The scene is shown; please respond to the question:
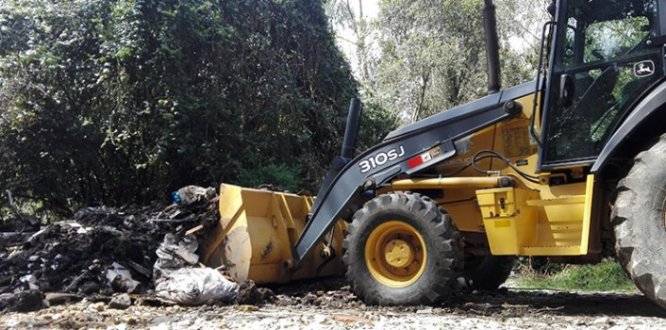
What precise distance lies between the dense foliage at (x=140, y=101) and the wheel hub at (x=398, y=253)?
16.3 ft

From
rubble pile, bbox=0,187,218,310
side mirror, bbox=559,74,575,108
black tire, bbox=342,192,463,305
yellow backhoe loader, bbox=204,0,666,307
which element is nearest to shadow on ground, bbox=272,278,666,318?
black tire, bbox=342,192,463,305

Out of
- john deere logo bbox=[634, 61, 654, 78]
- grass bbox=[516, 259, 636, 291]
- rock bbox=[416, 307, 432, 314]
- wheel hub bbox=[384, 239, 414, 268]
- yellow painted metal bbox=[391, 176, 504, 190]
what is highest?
john deere logo bbox=[634, 61, 654, 78]

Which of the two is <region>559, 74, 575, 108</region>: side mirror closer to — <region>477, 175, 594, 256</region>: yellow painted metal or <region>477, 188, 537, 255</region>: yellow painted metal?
<region>477, 175, 594, 256</region>: yellow painted metal

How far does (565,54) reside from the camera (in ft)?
18.1

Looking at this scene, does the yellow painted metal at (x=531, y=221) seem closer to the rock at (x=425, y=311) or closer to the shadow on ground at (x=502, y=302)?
the shadow on ground at (x=502, y=302)

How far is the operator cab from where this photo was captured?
16.7ft

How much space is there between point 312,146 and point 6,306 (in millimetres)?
7703

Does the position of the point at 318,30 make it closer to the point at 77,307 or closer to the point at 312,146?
the point at 312,146

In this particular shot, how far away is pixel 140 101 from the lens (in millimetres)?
10891

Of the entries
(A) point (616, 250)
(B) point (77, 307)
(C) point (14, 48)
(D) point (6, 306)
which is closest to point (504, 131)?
(A) point (616, 250)

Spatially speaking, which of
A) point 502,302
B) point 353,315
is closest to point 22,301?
point 353,315

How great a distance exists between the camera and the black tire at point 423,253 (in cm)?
572

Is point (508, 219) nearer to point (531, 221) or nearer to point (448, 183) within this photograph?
point (531, 221)

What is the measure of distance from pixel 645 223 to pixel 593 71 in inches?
52.3
